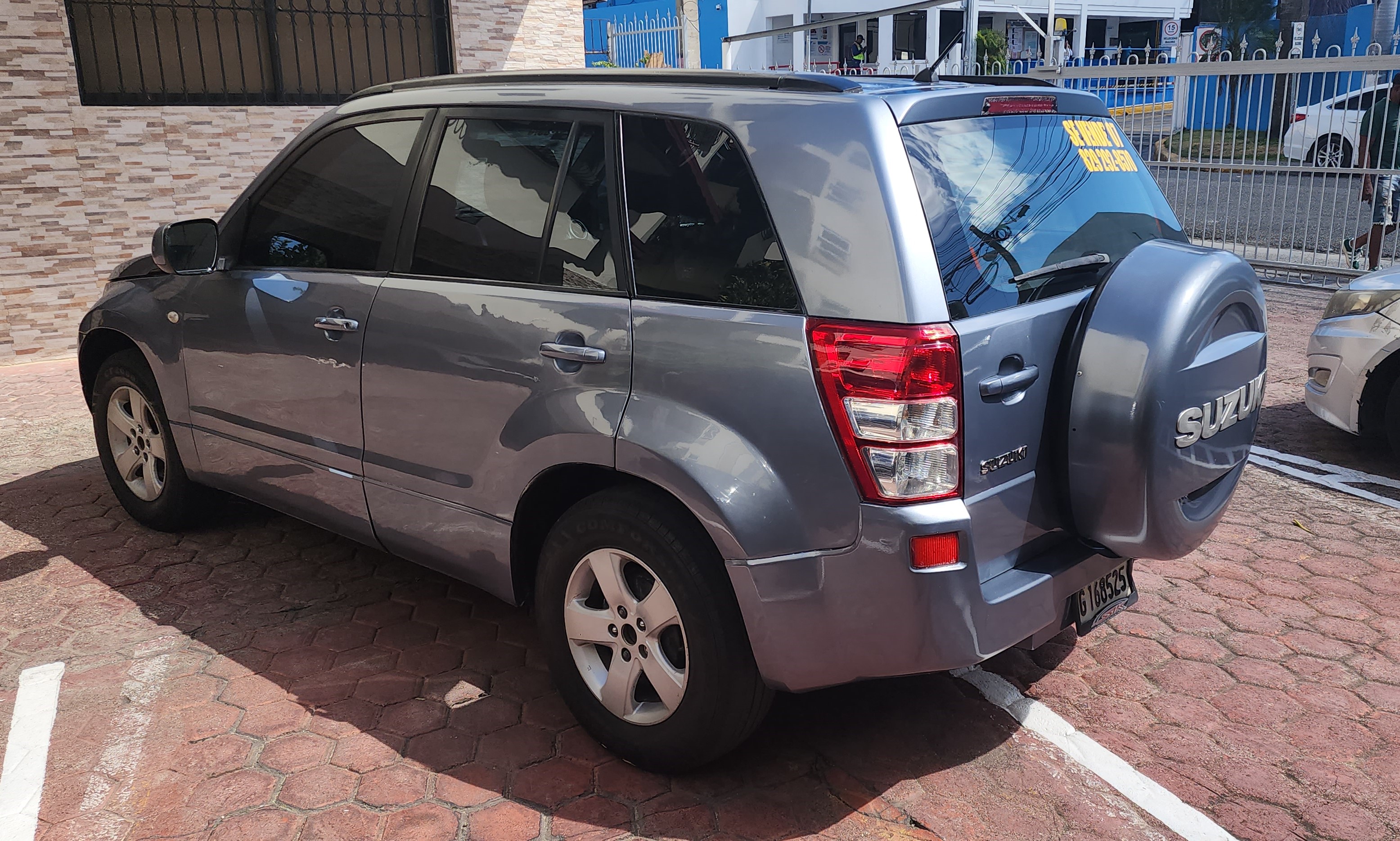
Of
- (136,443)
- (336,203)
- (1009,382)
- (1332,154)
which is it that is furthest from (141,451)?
(1332,154)

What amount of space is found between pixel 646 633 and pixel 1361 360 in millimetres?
4307

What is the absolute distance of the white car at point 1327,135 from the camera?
417 inches

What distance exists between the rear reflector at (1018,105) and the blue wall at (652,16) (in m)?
18.2

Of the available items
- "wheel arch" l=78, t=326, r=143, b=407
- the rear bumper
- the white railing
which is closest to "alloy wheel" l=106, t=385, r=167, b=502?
"wheel arch" l=78, t=326, r=143, b=407

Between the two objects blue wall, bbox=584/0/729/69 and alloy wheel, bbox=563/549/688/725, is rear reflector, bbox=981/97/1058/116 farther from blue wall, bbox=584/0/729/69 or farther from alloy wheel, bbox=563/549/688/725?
blue wall, bbox=584/0/729/69

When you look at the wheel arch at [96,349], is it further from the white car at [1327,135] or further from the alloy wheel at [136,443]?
the white car at [1327,135]

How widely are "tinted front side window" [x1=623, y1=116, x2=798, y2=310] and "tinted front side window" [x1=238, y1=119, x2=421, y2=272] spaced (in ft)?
3.34

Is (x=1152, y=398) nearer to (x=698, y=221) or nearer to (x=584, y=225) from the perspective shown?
(x=698, y=221)

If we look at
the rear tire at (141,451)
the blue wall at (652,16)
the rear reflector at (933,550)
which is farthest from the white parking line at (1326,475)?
the blue wall at (652,16)

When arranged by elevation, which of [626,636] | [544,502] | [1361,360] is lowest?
[626,636]

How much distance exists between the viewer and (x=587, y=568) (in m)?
3.09

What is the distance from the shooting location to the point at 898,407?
8.37ft

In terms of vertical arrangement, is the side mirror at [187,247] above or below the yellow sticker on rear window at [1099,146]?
below

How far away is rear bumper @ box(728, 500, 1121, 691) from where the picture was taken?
259 cm
